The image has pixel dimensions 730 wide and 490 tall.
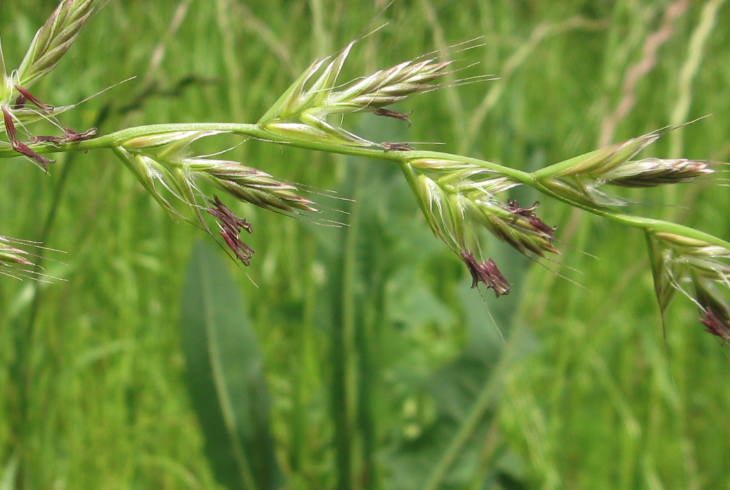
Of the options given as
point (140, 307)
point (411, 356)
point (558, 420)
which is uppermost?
point (140, 307)

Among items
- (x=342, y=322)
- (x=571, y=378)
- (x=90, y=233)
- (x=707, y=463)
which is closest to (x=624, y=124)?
(x=571, y=378)

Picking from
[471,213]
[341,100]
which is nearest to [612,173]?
[471,213]

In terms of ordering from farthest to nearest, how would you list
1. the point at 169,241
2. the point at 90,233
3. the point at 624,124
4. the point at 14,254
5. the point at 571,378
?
1. the point at 624,124
2. the point at 169,241
3. the point at 571,378
4. the point at 90,233
5. the point at 14,254

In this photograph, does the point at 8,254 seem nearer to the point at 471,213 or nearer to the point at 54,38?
the point at 54,38

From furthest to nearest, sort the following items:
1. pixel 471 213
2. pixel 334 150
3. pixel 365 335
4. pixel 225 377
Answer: pixel 365 335
pixel 225 377
pixel 471 213
pixel 334 150

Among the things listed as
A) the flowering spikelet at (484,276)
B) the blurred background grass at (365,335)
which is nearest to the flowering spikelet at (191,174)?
the flowering spikelet at (484,276)

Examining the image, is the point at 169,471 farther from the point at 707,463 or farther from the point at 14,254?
the point at 707,463

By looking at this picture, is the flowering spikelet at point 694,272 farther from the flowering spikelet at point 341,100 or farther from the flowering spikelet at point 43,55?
the flowering spikelet at point 43,55
